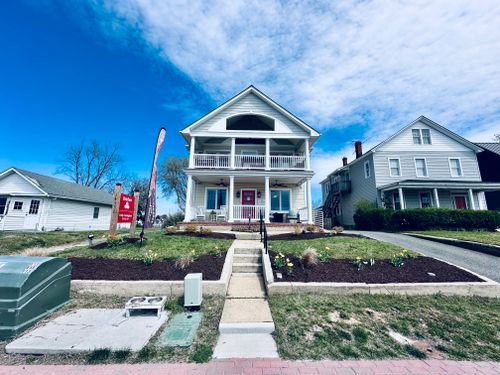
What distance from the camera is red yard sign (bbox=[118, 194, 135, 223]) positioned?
779 centimetres

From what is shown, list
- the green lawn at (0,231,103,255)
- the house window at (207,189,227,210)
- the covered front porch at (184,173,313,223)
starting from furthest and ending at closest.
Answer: the house window at (207,189,227,210) → the covered front porch at (184,173,313,223) → the green lawn at (0,231,103,255)

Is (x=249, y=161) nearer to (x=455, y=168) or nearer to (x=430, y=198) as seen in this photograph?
(x=430, y=198)

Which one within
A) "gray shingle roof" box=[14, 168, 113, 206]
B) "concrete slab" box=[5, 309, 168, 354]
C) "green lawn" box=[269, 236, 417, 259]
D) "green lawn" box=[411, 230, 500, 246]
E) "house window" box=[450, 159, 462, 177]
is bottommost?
"concrete slab" box=[5, 309, 168, 354]

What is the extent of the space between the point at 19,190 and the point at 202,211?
1628 cm

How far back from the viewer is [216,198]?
1641 cm

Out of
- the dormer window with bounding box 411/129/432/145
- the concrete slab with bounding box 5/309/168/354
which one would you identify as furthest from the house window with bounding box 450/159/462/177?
the concrete slab with bounding box 5/309/168/354

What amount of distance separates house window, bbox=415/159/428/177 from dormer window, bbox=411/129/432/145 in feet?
5.45

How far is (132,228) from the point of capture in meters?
8.38

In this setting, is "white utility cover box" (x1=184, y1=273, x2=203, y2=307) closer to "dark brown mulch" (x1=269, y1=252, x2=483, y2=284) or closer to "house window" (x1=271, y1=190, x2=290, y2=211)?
"dark brown mulch" (x1=269, y1=252, x2=483, y2=284)

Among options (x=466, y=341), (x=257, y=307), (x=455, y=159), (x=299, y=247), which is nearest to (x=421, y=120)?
(x=455, y=159)

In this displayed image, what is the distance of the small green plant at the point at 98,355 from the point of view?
2945 mm

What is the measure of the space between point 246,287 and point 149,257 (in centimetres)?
285

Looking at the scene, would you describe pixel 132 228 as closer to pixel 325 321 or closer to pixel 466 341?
pixel 325 321

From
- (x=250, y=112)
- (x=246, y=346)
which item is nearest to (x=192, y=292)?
(x=246, y=346)
